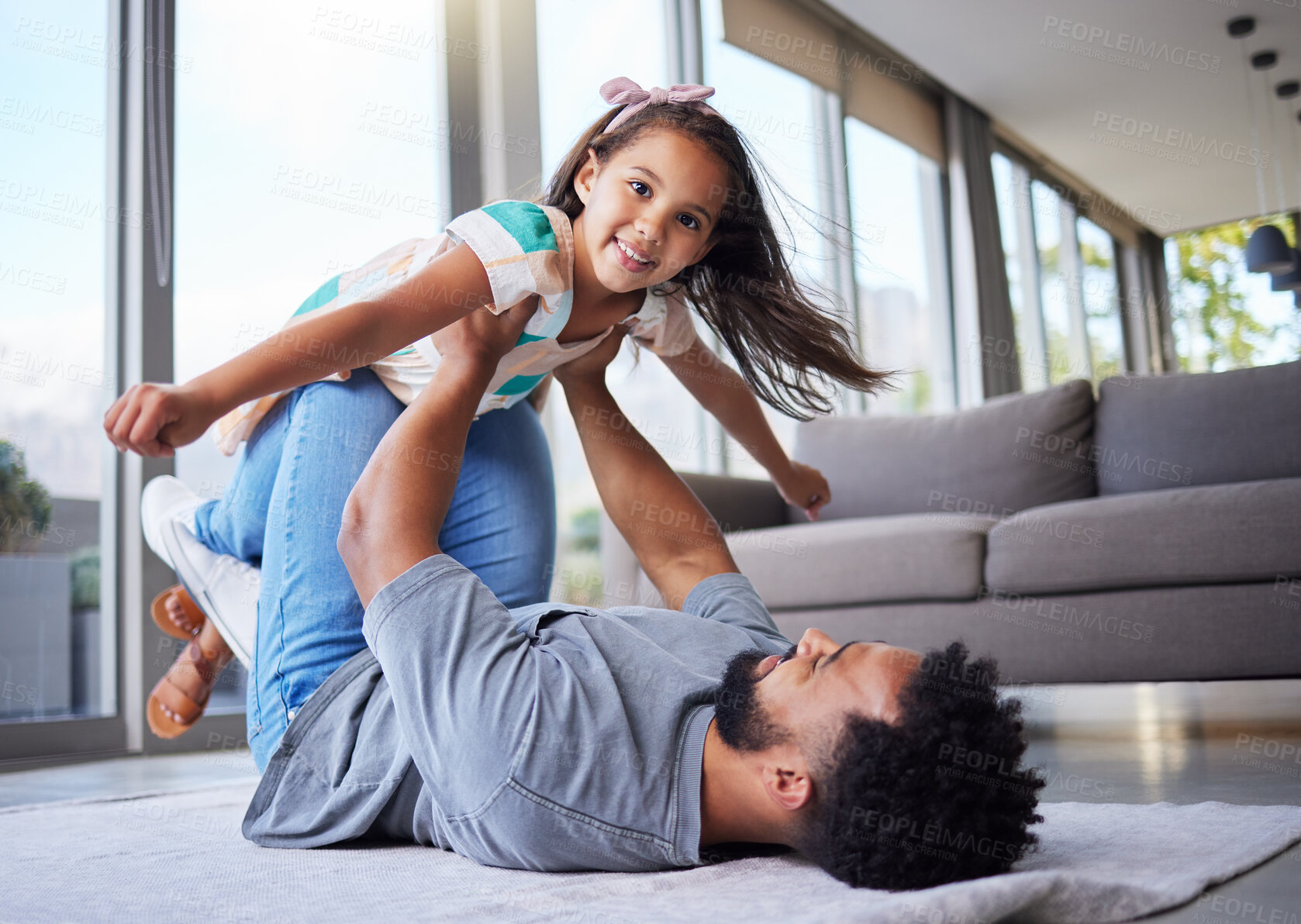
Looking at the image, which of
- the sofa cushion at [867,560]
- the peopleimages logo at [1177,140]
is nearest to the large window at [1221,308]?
the peopleimages logo at [1177,140]

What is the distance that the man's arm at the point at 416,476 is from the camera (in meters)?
1.11

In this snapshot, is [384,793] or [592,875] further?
[384,793]

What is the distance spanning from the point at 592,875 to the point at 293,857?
0.37 m

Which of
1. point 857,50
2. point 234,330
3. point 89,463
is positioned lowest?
point 89,463

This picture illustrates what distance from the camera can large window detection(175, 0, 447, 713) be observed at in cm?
293

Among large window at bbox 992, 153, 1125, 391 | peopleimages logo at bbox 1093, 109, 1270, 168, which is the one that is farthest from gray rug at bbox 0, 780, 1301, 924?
peopleimages logo at bbox 1093, 109, 1270, 168

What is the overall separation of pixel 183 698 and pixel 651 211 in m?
1.14

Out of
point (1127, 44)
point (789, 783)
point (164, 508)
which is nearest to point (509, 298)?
point (789, 783)

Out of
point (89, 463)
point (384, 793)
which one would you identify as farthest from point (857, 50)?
point (384, 793)

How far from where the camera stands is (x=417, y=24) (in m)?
3.63

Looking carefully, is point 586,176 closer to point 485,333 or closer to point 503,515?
point 485,333

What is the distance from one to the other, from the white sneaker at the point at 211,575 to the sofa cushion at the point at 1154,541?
1625 millimetres

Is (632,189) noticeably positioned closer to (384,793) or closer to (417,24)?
(384,793)

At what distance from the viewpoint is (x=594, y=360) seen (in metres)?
1.73
